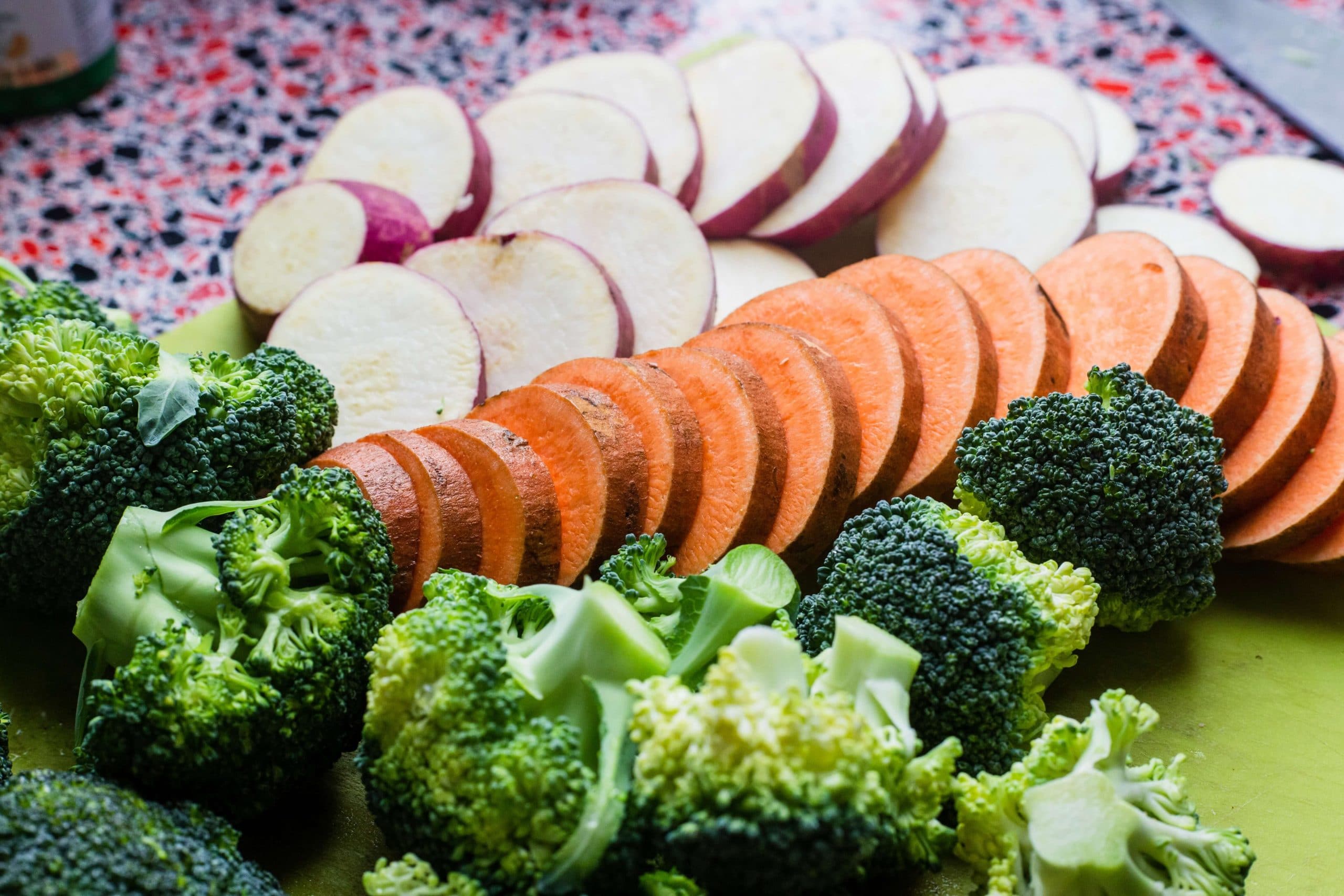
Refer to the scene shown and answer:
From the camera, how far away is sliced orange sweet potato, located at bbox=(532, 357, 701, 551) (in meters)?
2.71

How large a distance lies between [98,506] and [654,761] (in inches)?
54.3

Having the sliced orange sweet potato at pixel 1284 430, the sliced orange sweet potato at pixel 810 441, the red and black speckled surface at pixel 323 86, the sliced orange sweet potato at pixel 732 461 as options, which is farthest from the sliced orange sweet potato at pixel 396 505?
Answer: the sliced orange sweet potato at pixel 1284 430

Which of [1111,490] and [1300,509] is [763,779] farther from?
[1300,509]

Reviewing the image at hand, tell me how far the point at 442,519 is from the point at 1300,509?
2.15 metres

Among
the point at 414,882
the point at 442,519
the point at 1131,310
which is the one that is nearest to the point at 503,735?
the point at 414,882

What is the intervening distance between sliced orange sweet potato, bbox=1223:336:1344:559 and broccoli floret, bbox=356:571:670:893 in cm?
169

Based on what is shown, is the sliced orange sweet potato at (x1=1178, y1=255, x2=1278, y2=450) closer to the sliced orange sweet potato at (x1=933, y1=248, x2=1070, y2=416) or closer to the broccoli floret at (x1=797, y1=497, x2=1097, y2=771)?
the sliced orange sweet potato at (x1=933, y1=248, x2=1070, y2=416)

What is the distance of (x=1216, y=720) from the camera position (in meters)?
2.68

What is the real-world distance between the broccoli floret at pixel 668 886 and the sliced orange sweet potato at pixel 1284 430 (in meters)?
1.71

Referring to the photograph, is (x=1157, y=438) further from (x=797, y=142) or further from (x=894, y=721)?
(x=797, y=142)

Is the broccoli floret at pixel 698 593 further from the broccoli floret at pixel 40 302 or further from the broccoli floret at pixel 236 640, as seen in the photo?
the broccoli floret at pixel 40 302

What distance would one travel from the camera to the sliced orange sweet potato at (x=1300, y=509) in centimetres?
291

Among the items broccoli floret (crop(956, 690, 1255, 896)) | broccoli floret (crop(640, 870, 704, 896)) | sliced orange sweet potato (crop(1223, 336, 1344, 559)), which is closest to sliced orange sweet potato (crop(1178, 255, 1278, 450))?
sliced orange sweet potato (crop(1223, 336, 1344, 559))

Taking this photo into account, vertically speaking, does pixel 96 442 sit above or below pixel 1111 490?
above
